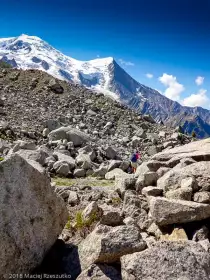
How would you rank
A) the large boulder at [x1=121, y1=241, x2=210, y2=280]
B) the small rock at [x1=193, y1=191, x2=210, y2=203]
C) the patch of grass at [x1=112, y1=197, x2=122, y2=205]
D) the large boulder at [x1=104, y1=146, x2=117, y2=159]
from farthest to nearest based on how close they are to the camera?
the large boulder at [x1=104, y1=146, x2=117, y2=159] → the patch of grass at [x1=112, y1=197, x2=122, y2=205] → the small rock at [x1=193, y1=191, x2=210, y2=203] → the large boulder at [x1=121, y1=241, x2=210, y2=280]

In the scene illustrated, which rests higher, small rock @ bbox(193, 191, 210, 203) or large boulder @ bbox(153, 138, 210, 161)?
large boulder @ bbox(153, 138, 210, 161)

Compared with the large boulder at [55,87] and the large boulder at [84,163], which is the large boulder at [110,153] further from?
the large boulder at [55,87]

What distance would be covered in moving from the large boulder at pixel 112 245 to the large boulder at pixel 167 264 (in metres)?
0.47

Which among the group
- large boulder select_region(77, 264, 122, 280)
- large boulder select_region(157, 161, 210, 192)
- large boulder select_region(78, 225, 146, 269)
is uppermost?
large boulder select_region(157, 161, 210, 192)

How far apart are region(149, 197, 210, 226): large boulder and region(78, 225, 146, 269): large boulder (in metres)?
1.78

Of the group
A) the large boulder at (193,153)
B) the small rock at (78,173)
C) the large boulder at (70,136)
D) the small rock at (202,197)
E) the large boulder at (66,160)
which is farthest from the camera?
the large boulder at (70,136)

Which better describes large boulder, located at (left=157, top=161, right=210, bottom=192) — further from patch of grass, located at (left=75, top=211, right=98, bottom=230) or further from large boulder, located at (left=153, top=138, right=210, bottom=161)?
patch of grass, located at (left=75, top=211, right=98, bottom=230)

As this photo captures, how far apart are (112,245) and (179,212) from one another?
256 cm

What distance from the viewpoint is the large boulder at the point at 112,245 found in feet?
23.3

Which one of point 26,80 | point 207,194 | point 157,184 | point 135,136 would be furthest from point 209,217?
point 26,80

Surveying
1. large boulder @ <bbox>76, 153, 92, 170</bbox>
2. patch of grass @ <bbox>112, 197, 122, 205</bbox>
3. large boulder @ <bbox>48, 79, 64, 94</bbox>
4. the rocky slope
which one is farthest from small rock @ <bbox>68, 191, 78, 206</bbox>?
large boulder @ <bbox>48, 79, 64, 94</bbox>

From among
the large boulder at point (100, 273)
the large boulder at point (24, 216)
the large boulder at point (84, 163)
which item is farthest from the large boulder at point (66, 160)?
the large boulder at point (100, 273)

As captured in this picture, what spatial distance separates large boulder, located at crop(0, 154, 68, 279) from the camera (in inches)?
283

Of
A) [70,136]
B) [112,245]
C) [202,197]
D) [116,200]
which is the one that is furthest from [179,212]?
[70,136]
